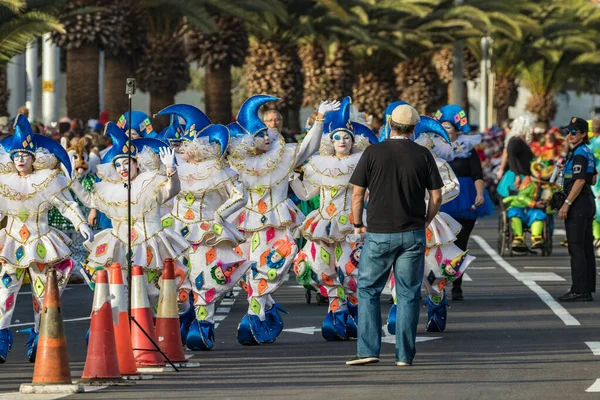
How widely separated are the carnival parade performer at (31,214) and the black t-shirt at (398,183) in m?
2.37

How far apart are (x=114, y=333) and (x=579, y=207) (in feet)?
25.4

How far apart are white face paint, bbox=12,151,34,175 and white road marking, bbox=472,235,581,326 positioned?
514cm

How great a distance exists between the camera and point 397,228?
11750 mm

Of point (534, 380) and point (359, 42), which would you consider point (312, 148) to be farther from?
point (359, 42)

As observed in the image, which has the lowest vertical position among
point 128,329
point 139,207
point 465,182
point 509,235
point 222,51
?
point 128,329

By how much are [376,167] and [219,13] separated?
24680 millimetres

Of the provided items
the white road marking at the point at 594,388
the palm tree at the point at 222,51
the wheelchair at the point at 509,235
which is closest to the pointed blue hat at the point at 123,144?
the white road marking at the point at 594,388

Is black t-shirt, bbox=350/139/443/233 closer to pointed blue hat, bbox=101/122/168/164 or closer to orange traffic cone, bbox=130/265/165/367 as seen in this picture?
orange traffic cone, bbox=130/265/165/367

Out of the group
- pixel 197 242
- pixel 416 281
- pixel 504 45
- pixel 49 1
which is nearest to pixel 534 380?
pixel 416 281

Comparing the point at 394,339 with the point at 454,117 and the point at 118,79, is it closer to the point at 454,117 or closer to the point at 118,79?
the point at 454,117

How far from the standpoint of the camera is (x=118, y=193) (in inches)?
517

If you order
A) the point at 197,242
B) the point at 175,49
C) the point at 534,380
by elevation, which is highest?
the point at 175,49

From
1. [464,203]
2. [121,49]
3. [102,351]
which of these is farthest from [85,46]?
[102,351]

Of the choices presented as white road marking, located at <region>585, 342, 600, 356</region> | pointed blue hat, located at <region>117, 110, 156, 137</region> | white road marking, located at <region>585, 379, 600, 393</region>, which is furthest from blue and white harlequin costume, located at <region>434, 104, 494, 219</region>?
white road marking, located at <region>585, 379, 600, 393</region>
